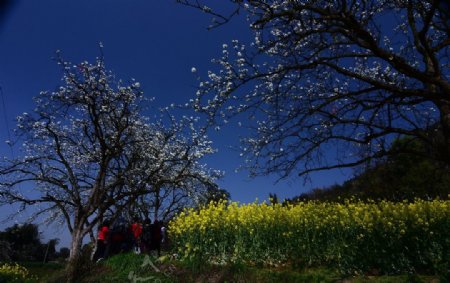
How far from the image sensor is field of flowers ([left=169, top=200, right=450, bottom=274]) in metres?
8.24

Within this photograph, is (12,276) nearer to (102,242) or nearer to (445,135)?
(102,242)

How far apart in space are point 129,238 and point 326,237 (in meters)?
11.5

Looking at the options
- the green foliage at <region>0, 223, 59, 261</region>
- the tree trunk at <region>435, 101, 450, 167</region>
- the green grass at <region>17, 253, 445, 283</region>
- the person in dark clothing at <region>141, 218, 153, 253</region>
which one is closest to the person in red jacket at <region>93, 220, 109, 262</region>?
the person in dark clothing at <region>141, 218, 153, 253</region>

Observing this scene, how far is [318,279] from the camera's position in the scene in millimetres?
7547

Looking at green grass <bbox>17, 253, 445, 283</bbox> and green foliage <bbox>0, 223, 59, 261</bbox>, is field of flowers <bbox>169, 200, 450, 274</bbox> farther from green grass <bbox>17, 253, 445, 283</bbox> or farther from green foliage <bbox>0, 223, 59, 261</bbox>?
green foliage <bbox>0, 223, 59, 261</bbox>

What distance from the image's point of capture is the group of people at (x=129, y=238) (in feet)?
47.1

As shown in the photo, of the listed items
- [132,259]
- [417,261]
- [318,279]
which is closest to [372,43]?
[318,279]

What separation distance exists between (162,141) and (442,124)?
707 inches

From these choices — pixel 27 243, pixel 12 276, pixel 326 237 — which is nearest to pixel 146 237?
pixel 12 276

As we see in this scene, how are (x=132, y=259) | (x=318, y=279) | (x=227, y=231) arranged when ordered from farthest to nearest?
(x=132, y=259) < (x=227, y=231) < (x=318, y=279)

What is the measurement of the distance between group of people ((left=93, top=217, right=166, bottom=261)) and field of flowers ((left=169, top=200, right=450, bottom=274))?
3.02 m

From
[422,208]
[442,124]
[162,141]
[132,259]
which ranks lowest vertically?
[132,259]

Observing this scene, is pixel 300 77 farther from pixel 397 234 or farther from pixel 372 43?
pixel 397 234

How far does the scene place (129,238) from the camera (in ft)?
61.0
